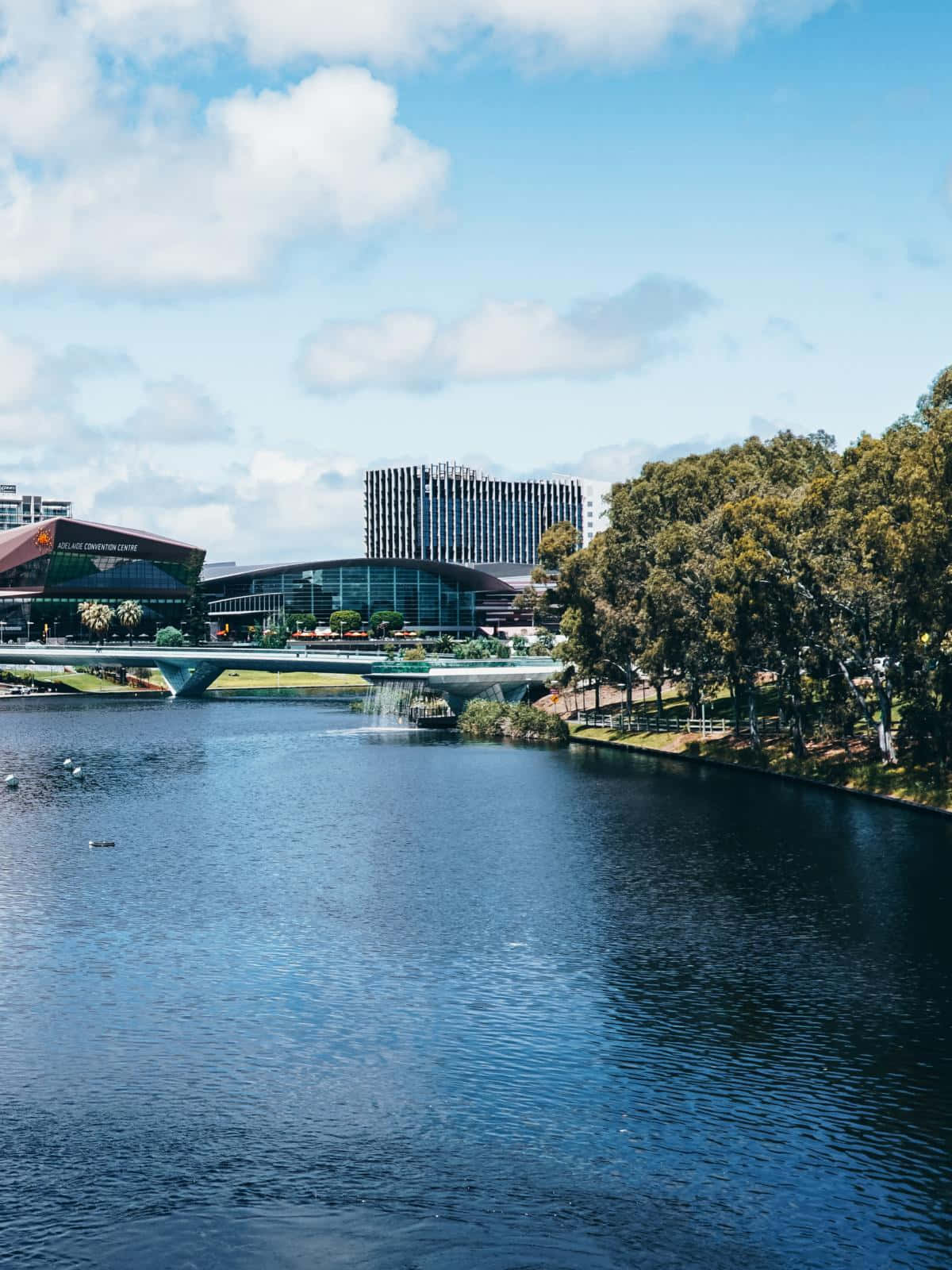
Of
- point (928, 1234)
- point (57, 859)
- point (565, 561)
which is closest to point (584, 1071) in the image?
point (928, 1234)

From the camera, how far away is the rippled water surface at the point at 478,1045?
31797mm

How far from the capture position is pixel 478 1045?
42781mm

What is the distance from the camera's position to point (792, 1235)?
31.2 meters

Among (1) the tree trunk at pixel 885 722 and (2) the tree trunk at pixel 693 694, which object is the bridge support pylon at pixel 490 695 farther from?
(1) the tree trunk at pixel 885 722

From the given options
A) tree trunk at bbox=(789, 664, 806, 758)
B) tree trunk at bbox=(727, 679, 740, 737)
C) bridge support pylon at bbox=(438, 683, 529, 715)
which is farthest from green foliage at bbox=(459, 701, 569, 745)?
tree trunk at bbox=(789, 664, 806, 758)

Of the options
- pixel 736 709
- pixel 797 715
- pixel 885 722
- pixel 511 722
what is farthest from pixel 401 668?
pixel 885 722

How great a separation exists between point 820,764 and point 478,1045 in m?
64.3

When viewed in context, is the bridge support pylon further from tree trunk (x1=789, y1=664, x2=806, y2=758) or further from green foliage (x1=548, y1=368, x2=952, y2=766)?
tree trunk (x1=789, y1=664, x2=806, y2=758)

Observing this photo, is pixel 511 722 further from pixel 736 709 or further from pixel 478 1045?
pixel 478 1045

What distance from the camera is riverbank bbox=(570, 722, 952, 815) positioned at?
286 ft

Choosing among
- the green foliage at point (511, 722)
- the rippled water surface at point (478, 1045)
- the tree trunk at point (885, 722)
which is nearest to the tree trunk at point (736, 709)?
the tree trunk at point (885, 722)

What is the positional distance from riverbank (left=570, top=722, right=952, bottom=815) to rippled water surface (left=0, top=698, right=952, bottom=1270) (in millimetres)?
4547

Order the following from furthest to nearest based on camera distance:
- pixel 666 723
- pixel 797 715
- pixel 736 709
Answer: pixel 666 723 → pixel 736 709 → pixel 797 715

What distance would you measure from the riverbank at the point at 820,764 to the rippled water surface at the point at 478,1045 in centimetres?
455
